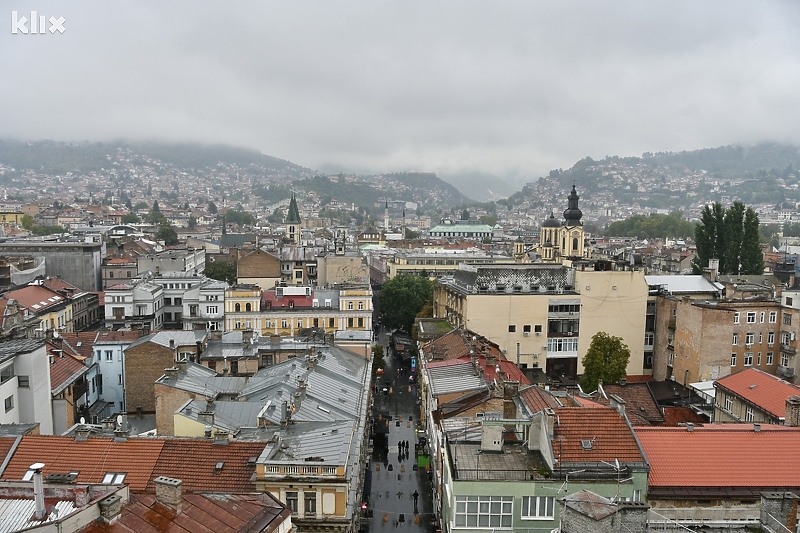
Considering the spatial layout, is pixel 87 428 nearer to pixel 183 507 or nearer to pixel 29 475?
pixel 29 475

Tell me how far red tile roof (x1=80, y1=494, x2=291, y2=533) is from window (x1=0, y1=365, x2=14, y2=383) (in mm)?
15395

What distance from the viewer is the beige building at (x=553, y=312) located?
5459cm

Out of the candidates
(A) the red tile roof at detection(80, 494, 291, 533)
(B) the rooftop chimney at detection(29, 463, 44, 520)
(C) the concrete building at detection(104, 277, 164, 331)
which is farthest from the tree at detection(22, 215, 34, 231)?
(A) the red tile roof at detection(80, 494, 291, 533)

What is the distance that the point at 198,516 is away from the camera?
56.0 feet

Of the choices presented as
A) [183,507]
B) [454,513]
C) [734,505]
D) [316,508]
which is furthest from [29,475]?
[734,505]

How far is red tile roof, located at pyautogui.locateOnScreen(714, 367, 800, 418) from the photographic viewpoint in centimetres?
3045

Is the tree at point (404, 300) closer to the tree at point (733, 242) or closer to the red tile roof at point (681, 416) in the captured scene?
the tree at point (733, 242)

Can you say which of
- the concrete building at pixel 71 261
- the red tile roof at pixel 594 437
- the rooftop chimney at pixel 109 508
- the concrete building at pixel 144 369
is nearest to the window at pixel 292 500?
the rooftop chimney at pixel 109 508

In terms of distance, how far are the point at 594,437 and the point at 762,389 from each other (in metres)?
15.6

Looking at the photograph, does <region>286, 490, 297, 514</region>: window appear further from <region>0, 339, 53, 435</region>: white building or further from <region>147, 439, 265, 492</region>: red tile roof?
<region>0, 339, 53, 435</region>: white building

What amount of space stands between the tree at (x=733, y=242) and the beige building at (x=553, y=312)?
1033 inches

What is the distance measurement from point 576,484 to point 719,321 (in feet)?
113

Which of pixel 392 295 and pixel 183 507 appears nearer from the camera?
pixel 183 507

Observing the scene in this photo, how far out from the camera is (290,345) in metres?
45.1
